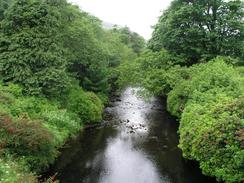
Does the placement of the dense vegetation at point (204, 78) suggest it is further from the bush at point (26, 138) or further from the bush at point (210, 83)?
the bush at point (26, 138)

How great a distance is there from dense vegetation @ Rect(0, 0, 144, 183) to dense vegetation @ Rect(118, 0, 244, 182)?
6.88 meters

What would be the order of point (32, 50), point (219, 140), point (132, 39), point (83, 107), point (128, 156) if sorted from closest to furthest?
point (219, 140), point (128, 156), point (32, 50), point (83, 107), point (132, 39)

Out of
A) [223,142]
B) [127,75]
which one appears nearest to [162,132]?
[127,75]

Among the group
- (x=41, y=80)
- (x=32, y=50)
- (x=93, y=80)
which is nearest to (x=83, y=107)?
(x=41, y=80)

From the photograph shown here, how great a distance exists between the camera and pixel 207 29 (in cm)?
3825

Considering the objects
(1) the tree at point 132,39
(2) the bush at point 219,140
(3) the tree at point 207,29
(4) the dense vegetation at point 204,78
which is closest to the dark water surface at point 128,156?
(4) the dense vegetation at point 204,78

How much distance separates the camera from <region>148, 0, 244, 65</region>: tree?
36938mm

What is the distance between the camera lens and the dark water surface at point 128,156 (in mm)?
21453

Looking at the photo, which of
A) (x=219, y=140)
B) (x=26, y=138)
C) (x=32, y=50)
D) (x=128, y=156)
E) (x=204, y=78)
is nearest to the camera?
(x=26, y=138)

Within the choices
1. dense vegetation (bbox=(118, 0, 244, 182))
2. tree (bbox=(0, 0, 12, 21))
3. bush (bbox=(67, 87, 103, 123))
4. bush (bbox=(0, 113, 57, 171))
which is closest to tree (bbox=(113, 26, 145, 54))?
dense vegetation (bbox=(118, 0, 244, 182))

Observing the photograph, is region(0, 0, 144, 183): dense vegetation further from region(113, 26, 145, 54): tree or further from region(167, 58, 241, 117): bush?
region(113, 26, 145, 54): tree

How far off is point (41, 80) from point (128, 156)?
9262 millimetres

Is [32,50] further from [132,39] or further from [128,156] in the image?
[132,39]

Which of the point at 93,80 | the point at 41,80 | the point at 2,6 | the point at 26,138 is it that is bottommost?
the point at 26,138
